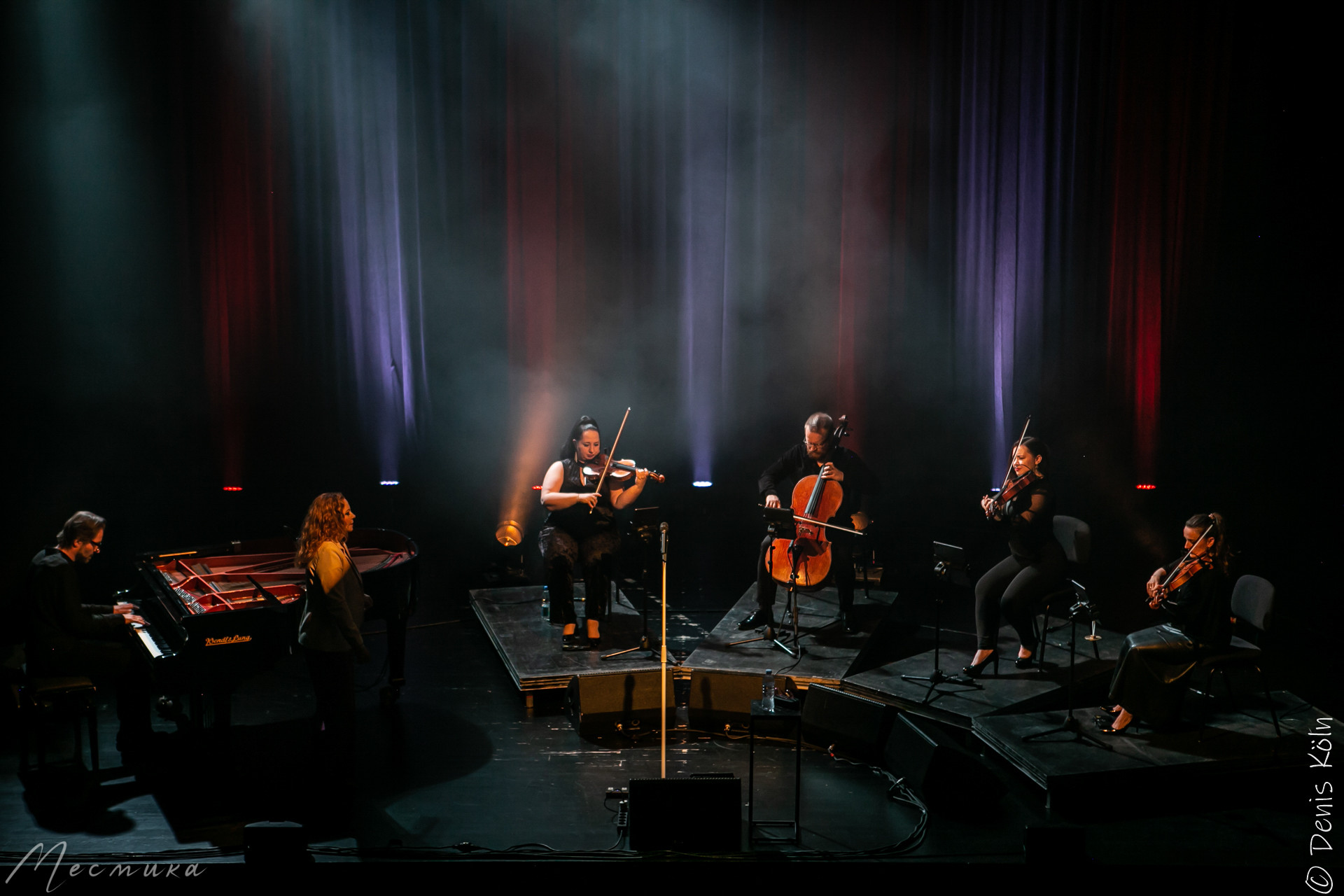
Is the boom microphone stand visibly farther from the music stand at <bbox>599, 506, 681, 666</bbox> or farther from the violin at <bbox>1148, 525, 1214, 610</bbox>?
the music stand at <bbox>599, 506, 681, 666</bbox>

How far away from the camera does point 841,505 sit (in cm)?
577

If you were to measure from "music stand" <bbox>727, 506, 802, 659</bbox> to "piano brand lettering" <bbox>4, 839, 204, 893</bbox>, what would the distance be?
10.4 feet

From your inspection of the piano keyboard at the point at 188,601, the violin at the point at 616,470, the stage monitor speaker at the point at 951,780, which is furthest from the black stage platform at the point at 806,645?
the piano keyboard at the point at 188,601

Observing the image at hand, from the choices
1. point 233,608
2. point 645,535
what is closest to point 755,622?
point 645,535

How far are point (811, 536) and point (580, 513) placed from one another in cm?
149

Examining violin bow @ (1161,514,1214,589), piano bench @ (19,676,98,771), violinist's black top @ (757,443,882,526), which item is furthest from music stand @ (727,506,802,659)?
piano bench @ (19,676,98,771)

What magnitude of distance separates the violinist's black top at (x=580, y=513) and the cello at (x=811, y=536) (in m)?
1.07

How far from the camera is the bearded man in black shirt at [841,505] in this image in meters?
5.75

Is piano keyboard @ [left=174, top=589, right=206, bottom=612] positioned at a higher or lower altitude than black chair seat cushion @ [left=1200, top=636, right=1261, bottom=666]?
higher

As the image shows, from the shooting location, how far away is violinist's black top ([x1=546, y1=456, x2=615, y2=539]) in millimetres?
5797

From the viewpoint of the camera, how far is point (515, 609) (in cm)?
659

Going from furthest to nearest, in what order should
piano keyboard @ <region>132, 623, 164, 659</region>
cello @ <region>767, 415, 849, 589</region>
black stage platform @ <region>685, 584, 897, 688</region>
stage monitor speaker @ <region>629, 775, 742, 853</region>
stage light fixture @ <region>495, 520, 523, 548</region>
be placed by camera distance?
stage light fixture @ <region>495, 520, 523, 548</region> < cello @ <region>767, 415, 849, 589</region> < black stage platform @ <region>685, 584, 897, 688</region> < piano keyboard @ <region>132, 623, 164, 659</region> < stage monitor speaker @ <region>629, 775, 742, 853</region>

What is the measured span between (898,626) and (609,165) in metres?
4.67

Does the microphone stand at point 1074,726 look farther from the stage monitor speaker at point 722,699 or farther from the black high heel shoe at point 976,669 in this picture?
the stage monitor speaker at point 722,699
